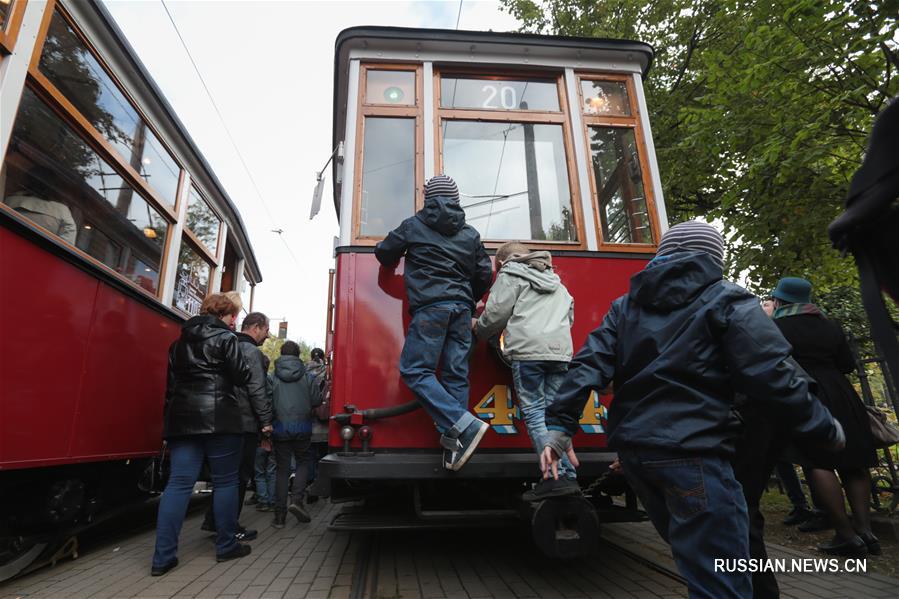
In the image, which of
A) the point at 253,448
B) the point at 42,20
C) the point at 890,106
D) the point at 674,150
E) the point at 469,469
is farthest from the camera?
the point at 674,150

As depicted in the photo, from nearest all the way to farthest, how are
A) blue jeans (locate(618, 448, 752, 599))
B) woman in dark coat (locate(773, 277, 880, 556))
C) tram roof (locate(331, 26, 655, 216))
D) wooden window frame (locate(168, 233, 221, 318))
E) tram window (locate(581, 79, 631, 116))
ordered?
blue jeans (locate(618, 448, 752, 599)), woman in dark coat (locate(773, 277, 880, 556)), tram roof (locate(331, 26, 655, 216)), tram window (locate(581, 79, 631, 116)), wooden window frame (locate(168, 233, 221, 318))

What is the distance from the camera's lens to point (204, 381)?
3.36 metres

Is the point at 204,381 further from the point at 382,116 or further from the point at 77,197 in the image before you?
the point at 382,116

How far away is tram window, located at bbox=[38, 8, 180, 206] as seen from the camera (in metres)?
2.97

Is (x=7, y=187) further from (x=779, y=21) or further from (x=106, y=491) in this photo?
(x=779, y=21)

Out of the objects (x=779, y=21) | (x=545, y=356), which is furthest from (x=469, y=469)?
(x=779, y=21)

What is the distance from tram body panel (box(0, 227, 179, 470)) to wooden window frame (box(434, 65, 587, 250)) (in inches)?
92.6

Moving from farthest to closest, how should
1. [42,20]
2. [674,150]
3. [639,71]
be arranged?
[674,150]
[639,71]
[42,20]

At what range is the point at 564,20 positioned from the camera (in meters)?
9.55

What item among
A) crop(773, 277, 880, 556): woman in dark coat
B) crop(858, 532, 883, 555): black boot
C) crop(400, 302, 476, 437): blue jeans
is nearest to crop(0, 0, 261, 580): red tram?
crop(400, 302, 476, 437): blue jeans

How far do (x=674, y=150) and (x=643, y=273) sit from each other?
246 inches

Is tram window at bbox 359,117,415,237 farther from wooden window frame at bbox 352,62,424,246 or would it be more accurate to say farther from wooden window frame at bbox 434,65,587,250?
wooden window frame at bbox 434,65,587,250

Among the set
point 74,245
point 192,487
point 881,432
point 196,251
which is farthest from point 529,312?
point 196,251

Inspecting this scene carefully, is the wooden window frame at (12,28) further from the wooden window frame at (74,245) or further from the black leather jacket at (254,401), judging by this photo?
the black leather jacket at (254,401)
